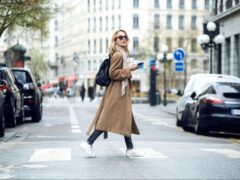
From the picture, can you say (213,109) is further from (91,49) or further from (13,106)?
(91,49)

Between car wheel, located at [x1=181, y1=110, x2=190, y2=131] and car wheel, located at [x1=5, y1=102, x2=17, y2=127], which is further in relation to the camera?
car wheel, located at [x1=181, y1=110, x2=190, y2=131]

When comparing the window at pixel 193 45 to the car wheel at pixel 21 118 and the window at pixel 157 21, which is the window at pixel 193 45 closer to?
the window at pixel 157 21

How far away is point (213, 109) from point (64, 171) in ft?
32.8

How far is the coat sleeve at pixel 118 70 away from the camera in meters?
12.8

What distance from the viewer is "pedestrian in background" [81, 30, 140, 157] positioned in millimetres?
12797

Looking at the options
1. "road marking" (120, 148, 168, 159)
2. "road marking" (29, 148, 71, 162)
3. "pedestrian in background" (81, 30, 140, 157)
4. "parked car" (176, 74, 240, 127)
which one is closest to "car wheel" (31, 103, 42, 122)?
"parked car" (176, 74, 240, 127)

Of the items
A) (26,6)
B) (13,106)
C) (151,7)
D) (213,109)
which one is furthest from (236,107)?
(151,7)

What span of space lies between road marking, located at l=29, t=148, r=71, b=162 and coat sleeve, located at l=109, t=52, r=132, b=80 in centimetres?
140

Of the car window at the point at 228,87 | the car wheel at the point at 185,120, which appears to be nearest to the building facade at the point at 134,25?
the car wheel at the point at 185,120

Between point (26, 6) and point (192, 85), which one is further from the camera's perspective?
point (26, 6)

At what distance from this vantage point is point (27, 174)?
34.0ft

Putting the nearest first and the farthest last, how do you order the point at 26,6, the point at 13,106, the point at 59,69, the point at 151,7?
the point at 13,106 < the point at 26,6 < the point at 151,7 < the point at 59,69

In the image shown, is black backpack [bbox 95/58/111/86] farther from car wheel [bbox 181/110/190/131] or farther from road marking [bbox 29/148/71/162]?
car wheel [bbox 181/110/190/131]

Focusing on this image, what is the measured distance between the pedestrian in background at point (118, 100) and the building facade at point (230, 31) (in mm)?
30912
